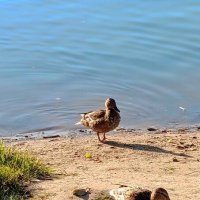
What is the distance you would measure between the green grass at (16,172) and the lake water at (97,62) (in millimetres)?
3554

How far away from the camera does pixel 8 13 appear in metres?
18.5

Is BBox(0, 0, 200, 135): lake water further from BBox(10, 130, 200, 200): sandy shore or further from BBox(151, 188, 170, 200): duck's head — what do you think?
BBox(151, 188, 170, 200): duck's head

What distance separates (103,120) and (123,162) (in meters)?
1.48

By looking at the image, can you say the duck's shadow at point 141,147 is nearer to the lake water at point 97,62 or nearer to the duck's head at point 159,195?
the lake water at point 97,62

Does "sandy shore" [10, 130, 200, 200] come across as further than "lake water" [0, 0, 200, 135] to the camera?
No

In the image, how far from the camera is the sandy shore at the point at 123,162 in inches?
321

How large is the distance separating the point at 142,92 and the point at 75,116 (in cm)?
169

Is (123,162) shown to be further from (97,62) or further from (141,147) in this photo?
(97,62)

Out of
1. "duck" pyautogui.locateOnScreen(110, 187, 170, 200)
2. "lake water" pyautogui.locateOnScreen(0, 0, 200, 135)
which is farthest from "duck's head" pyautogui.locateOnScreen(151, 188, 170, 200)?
"lake water" pyautogui.locateOnScreen(0, 0, 200, 135)

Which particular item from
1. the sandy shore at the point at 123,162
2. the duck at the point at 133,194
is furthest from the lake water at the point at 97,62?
the duck at the point at 133,194

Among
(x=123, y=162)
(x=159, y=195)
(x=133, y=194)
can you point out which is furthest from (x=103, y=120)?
(x=159, y=195)

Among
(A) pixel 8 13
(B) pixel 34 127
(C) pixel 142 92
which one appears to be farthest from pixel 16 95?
(A) pixel 8 13

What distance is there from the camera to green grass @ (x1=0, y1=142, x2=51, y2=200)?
7.75 meters

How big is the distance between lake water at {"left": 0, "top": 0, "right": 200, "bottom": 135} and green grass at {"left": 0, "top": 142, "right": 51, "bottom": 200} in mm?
3554
